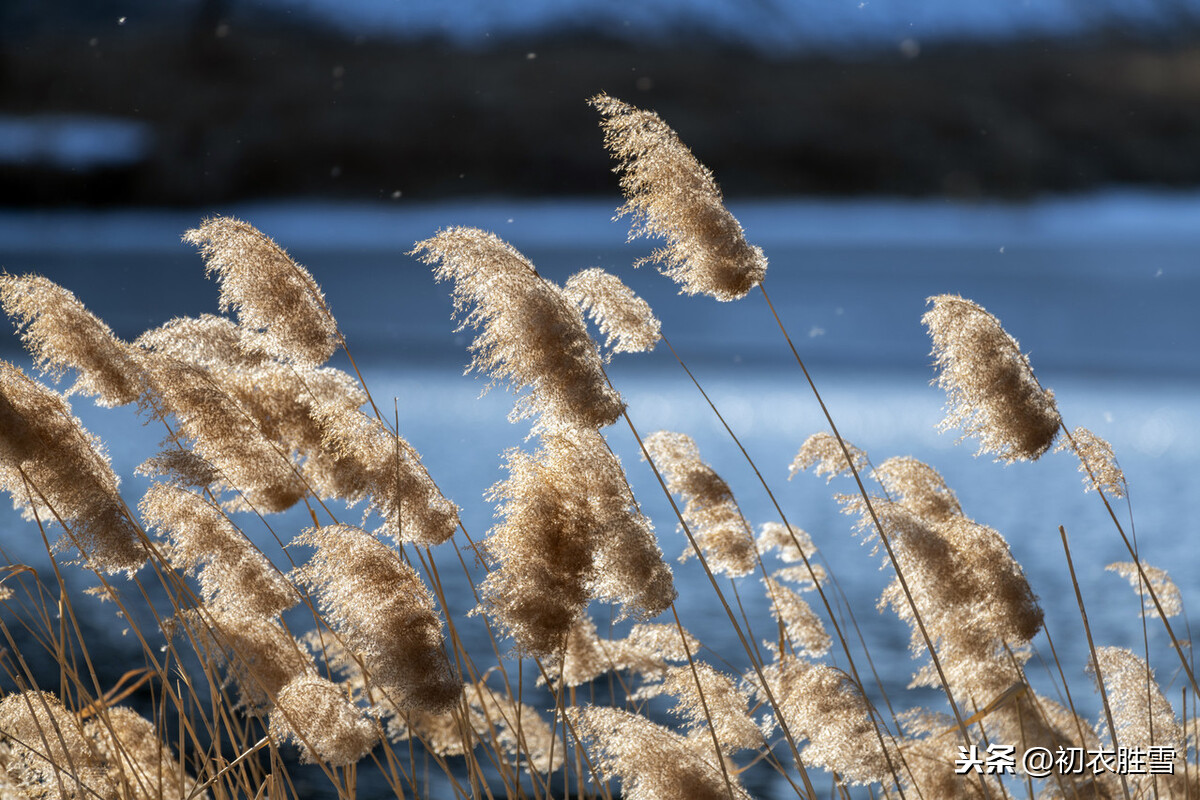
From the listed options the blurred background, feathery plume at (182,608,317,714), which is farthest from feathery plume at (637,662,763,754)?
the blurred background

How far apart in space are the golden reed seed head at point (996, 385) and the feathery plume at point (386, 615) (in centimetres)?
67

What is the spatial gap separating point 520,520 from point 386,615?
0.17 m

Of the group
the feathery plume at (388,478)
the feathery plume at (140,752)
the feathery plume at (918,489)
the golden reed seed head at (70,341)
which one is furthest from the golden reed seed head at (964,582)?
the feathery plume at (140,752)

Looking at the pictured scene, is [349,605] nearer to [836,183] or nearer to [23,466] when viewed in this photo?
[23,466]

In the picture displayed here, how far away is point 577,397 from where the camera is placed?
98 centimetres

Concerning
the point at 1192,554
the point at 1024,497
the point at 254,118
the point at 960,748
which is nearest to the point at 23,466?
the point at 960,748

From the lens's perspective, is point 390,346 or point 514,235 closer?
point 390,346

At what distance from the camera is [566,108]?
80.0 feet

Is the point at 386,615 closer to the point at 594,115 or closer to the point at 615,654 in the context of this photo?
the point at 615,654

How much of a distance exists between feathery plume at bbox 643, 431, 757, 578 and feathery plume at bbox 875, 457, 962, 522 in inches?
9.4

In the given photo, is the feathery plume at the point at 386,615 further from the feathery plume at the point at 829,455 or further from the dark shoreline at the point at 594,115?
the dark shoreline at the point at 594,115

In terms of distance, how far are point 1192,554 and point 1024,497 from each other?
2154mm

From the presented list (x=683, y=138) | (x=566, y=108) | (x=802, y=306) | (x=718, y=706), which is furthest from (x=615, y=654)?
(x=802, y=306)

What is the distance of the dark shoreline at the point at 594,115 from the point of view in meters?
23.8
